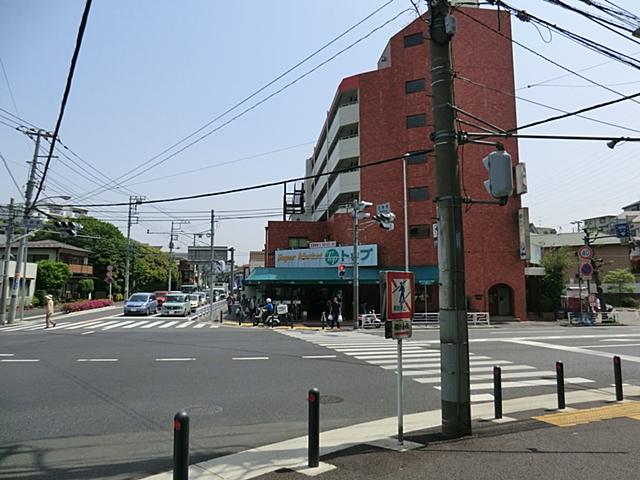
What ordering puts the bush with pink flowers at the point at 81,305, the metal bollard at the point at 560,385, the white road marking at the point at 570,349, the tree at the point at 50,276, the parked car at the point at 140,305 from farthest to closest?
the tree at the point at 50,276 → the bush with pink flowers at the point at 81,305 → the parked car at the point at 140,305 → the white road marking at the point at 570,349 → the metal bollard at the point at 560,385

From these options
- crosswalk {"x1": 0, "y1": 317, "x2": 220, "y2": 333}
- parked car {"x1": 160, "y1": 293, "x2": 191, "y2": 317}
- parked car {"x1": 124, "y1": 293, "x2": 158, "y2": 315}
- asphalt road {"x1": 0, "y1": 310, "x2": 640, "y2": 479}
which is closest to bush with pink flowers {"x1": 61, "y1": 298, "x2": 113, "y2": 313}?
parked car {"x1": 124, "y1": 293, "x2": 158, "y2": 315}

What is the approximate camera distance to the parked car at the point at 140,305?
35.7 meters

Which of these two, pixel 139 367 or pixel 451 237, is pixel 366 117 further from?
pixel 451 237

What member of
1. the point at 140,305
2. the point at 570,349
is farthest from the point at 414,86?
the point at 140,305

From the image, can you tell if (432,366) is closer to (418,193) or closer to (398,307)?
(398,307)

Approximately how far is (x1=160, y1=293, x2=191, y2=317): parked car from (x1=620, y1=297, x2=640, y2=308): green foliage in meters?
48.6

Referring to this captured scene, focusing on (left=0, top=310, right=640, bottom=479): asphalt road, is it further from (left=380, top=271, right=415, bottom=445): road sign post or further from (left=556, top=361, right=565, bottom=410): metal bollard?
(left=380, top=271, right=415, bottom=445): road sign post

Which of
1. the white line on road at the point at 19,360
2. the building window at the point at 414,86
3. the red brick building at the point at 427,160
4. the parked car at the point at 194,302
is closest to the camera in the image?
the white line on road at the point at 19,360

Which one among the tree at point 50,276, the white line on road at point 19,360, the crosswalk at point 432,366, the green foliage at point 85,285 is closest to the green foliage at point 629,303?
the crosswalk at point 432,366

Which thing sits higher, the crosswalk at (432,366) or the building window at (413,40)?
the building window at (413,40)

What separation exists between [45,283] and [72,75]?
149ft

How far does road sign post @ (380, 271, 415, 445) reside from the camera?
5995 millimetres

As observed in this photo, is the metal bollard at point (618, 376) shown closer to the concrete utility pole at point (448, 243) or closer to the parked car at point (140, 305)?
the concrete utility pole at point (448, 243)

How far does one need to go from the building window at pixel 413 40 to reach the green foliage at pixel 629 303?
40217mm
